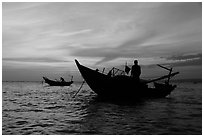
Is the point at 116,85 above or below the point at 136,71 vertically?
below

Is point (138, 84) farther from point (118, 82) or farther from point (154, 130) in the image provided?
point (154, 130)

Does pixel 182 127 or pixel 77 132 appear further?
pixel 182 127

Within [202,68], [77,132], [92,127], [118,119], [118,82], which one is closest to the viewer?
[202,68]

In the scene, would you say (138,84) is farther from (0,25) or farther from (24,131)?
(0,25)

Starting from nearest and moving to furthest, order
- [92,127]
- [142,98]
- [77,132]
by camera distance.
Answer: [77,132]
[92,127]
[142,98]

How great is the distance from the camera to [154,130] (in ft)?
24.3

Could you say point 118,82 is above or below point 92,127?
above

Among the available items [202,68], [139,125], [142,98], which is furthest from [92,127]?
[142,98]

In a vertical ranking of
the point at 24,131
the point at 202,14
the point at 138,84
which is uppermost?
the point at 202,14

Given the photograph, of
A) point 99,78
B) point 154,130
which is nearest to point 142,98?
point 99,78

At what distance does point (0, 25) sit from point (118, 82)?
1042cm

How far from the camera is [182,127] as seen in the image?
799cm

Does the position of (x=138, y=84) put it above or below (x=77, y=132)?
above

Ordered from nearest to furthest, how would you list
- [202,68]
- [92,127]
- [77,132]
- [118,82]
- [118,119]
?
1. [202,68]
2. [77,132]
3. [92,127]
4. [118,119]
5. [118,82]
